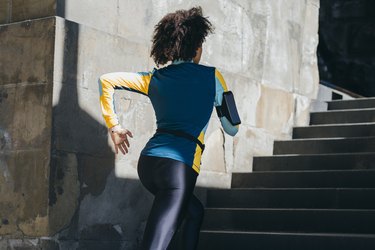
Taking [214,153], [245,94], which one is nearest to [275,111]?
[245,94]

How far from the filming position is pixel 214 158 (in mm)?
8703

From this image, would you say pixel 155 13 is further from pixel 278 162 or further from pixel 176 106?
pixel 176 106

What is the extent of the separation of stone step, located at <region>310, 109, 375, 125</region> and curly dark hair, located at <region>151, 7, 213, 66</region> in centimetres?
393

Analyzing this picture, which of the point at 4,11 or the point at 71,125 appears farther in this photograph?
the point at 4,11

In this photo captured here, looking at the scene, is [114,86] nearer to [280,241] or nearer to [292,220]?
[280,241]

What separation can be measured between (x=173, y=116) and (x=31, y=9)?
222cm

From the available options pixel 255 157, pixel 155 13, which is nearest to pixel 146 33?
pixel 155 13

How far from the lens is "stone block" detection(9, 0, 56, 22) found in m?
7.17

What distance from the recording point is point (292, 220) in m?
7.82

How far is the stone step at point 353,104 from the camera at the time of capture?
31.4 feet

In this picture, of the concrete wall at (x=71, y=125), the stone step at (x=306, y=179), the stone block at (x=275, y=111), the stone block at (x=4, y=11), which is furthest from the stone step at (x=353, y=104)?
the stone block at (x=4, y=11)

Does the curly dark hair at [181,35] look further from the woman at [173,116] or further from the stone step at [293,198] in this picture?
the stone step at [293,198]

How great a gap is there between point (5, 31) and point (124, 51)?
0.95 metres

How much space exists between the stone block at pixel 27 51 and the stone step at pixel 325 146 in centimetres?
307
